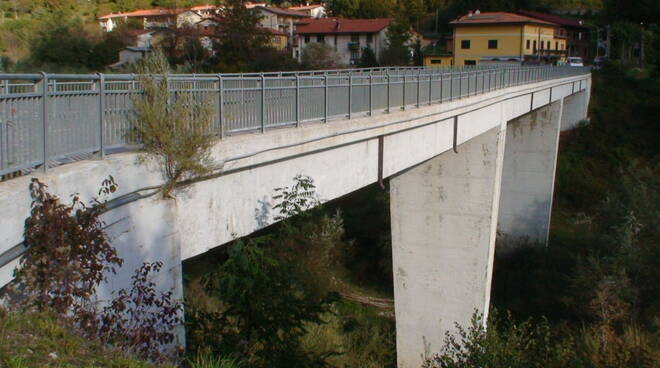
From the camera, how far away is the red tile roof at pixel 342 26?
2709 inches

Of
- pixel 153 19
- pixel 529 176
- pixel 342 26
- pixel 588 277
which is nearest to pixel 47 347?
pixel 588 277

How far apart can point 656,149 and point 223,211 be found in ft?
127

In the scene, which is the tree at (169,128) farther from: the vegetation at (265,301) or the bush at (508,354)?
the bush at (508,354)

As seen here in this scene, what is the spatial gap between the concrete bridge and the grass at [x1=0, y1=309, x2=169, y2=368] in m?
0.45

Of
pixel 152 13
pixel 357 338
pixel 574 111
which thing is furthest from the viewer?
pixel 152 13

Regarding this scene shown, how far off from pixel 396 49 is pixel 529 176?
29.5 metres

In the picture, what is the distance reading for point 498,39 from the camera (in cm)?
6025

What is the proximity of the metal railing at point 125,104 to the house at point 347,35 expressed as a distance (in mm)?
54072

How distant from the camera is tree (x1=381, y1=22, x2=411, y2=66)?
59.8 m

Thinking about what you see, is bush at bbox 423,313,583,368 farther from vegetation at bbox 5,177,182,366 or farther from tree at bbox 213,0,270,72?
tree at bbox 213,0,270,72

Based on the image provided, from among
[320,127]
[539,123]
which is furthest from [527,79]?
[320,127]

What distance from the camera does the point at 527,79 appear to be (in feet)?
91.6

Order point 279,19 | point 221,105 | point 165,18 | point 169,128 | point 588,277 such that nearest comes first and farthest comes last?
point 169,128 → point 221,105 → point 588,277 → point 165,18 → point 279,19

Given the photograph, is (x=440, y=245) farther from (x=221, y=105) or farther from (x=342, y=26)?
(x=342, y=26)
